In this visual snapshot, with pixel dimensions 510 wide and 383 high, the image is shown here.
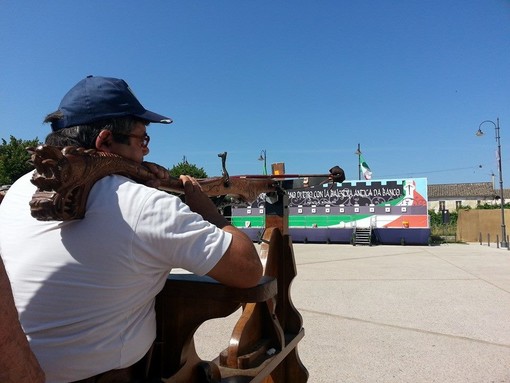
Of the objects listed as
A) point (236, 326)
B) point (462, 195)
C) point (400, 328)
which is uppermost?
point (462, 195)

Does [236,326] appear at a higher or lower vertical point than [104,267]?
lower

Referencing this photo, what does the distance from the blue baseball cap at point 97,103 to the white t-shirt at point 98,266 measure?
0.29m

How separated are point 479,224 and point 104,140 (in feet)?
84.4

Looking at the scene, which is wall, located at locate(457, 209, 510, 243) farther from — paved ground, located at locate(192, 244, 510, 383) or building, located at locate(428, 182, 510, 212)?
building, located at locate(428, 182, 510, 212)

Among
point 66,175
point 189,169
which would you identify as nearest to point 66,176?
point 66,175

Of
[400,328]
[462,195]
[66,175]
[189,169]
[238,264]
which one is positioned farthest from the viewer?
[462,195]

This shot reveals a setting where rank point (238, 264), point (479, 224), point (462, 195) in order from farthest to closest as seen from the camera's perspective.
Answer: point (462, 195)
point (479, 224)
point (238, 264)

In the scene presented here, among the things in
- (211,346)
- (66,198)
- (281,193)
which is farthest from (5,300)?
(211,346)

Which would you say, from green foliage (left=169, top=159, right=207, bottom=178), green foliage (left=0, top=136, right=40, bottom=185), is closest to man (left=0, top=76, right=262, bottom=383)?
green foliage (left=0, top=136, right=40, bottom=185)

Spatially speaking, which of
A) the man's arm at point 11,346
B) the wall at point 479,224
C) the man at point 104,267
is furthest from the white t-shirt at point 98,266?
the wall at point 479,224

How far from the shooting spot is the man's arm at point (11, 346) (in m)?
0.71

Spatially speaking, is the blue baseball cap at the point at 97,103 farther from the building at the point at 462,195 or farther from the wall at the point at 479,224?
the building at the point at 462,195

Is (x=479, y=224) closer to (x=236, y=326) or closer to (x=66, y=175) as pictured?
(x=236, y=326)

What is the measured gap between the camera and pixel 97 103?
1378 millimetres
